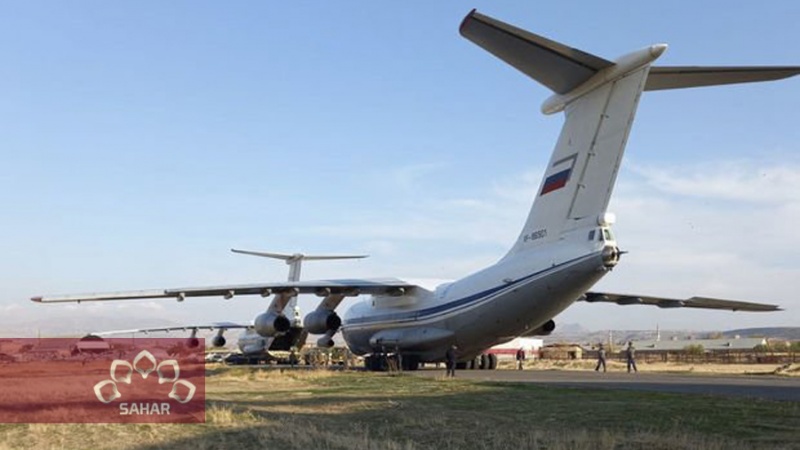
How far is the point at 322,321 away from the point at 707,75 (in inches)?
597

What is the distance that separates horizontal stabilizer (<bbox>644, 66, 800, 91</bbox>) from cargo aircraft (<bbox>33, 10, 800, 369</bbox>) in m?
0.02

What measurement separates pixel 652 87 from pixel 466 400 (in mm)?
7719

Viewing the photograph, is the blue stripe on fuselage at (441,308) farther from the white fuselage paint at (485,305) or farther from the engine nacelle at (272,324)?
the engine nacelle at (272,324)

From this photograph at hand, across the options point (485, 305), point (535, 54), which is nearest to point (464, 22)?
point (535, 54)

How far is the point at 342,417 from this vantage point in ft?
37.1

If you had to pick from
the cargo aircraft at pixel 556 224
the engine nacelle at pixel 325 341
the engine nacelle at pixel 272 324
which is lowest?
the engine nacelle at pixel 325 341

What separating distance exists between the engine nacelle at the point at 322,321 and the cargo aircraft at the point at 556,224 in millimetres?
1317

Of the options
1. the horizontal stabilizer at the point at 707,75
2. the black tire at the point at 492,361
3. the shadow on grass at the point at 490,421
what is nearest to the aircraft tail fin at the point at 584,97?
the horizontal stabilizer at the point at 707,75

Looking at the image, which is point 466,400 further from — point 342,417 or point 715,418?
point 715,418

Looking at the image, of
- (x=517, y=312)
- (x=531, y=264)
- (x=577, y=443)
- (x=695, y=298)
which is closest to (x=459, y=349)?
(x=517, y=312)

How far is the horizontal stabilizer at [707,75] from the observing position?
575 inches

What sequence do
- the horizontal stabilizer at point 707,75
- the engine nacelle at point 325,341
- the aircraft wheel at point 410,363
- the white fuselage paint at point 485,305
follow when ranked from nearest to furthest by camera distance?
the horizontal stabilizer at point 707,75
the white fuselage paint at point 485,305
the aircraft wheel at point 410,363
the engine nacelle at point 325,341

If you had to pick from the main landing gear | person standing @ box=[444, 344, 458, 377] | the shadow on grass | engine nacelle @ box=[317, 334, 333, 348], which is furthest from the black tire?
the shadow on grass

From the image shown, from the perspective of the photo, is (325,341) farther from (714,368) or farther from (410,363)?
(714,368)
